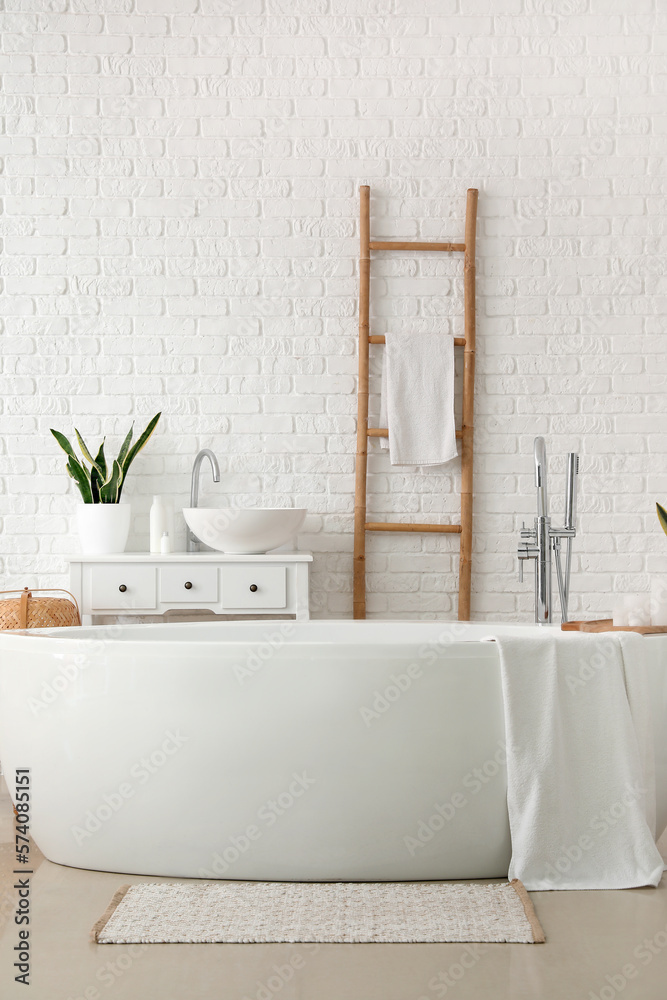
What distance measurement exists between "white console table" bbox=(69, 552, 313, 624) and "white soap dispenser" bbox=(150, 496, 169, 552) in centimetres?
21

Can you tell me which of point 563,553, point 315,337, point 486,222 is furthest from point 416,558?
point 486,222

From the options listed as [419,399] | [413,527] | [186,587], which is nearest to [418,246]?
[419,399]

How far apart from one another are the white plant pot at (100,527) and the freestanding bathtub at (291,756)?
1165 millimetres

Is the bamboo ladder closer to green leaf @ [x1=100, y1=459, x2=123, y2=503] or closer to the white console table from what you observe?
the white console table

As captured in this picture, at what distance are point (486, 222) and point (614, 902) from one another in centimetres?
245

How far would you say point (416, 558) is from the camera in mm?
3426

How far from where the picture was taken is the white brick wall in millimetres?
3396

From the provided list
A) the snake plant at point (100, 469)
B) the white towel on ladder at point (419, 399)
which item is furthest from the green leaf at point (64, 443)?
the white towel on ladder at point (419, 399)

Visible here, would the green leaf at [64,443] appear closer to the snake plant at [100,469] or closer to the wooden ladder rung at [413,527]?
the snake plant at [100,469]

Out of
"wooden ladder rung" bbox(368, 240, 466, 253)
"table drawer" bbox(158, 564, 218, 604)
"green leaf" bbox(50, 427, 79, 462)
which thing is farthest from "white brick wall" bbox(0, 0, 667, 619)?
"table drawer" bbox(158, 564, 218, 604)

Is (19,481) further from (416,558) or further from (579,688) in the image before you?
(579,688)

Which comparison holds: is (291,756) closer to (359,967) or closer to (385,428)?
(359,967)

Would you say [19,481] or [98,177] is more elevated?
[98,177]

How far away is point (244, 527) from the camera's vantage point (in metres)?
3.00
